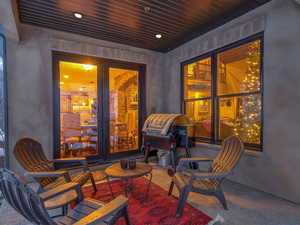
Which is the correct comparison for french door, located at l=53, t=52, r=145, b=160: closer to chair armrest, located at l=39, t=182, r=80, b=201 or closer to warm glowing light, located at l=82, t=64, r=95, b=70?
warm glowing light, located at l=82, t=64, r=95, b=70

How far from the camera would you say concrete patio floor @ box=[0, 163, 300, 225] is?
2066mm

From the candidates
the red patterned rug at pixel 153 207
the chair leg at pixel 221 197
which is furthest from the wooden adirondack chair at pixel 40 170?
the chair leg at pixel 221 197

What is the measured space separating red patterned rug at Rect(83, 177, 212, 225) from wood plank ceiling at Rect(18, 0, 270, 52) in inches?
126

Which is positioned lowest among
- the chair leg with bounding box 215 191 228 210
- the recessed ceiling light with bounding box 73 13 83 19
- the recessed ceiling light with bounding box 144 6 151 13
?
the chair leg with bounding box 215 191 228 210

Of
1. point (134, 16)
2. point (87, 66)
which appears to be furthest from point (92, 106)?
point (134, 16)

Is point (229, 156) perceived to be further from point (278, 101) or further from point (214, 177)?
point (278, 101)

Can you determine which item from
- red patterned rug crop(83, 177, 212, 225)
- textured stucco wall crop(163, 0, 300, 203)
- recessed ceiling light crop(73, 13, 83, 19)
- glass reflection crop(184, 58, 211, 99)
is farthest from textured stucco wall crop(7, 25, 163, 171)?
textured stucco wall crop(163, 0, 300, 203)

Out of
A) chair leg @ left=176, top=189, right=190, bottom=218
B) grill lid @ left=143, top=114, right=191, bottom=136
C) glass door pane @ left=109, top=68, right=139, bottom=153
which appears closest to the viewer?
chair leg @ left=176, top=189, right=190, bottom=218

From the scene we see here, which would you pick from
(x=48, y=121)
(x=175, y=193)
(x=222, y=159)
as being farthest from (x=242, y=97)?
(x=48, y=121)

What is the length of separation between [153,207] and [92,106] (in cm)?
288

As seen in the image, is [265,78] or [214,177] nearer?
[214,177]

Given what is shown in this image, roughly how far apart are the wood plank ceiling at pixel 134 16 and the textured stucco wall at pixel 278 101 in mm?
370

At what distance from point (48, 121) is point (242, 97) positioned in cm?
411

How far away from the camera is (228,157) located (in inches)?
96.9
